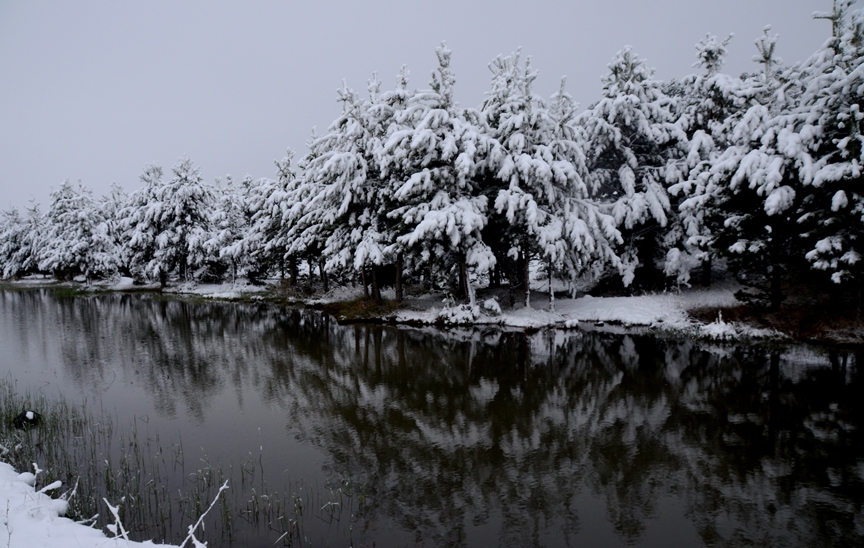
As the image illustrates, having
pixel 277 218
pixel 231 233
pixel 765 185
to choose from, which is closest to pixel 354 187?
pixel 277 218

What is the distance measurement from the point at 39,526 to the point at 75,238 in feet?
202

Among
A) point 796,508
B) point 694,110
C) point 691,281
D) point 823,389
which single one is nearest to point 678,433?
point 796,508

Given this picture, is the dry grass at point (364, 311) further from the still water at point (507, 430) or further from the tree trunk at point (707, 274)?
the tree trunk at point (707, 274)

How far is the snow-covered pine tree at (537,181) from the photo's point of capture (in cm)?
2483

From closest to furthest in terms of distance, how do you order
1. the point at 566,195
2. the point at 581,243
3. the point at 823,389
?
the point at 823,389 → the point at 581,243 → the point at 566,195

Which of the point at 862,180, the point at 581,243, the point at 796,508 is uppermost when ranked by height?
the point at 862,180

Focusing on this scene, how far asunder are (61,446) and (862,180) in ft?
81.0

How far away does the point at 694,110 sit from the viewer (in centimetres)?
2941

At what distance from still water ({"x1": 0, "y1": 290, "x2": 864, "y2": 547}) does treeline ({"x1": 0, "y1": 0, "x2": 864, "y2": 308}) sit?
508 cm

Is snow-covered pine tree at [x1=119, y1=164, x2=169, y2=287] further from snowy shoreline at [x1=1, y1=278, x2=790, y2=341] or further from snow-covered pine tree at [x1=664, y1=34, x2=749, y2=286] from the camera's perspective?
snow-covered pine tree at [x1=664, y1=34, x2=749, y2=286]

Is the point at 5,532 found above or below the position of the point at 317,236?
below

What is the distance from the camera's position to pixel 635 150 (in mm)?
30594

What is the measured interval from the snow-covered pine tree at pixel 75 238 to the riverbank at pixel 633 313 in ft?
113

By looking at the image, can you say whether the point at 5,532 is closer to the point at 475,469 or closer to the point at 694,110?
the point at 475,469
